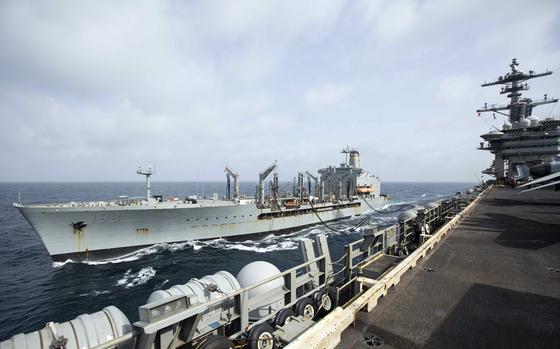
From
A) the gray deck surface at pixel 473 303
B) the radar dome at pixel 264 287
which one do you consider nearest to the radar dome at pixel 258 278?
the radar dome at pixel 264 287

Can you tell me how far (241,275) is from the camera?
20.5 ft

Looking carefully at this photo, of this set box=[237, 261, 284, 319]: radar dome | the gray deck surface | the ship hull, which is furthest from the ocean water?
the gray deck surface

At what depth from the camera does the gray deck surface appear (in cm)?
441

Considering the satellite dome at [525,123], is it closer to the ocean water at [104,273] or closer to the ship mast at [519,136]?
the ship mast at [519,136]

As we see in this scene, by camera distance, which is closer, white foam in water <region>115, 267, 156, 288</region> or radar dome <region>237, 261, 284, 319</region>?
radar dome <region>237, 261, 284, 319</region>

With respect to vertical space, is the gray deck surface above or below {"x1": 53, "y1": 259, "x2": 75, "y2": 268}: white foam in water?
above

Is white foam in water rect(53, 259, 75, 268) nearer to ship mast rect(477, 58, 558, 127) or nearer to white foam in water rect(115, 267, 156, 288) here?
white foam in water rect(115, 267, 156, 288)

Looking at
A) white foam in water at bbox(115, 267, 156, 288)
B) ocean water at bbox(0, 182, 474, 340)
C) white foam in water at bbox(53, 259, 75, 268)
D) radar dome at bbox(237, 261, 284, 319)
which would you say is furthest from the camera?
white foam in water at bbox(53, 259, 75, 268)

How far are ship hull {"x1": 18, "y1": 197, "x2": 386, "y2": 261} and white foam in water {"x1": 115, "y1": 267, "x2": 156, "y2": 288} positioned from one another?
4376 mm

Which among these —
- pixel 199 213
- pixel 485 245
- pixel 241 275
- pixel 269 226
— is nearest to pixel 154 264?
pixel 199 213

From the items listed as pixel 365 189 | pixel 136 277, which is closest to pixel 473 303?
pixel 136 277

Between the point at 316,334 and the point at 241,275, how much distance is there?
271 cm

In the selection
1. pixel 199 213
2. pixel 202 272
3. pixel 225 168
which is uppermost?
pixel 225 168

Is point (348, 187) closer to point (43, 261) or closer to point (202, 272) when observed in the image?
point (202, 272)
